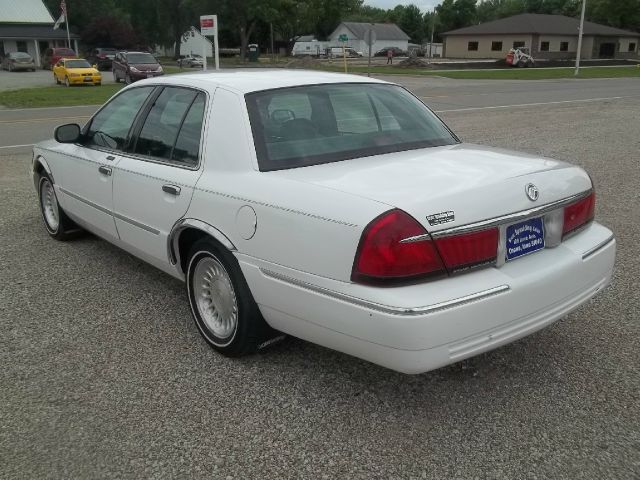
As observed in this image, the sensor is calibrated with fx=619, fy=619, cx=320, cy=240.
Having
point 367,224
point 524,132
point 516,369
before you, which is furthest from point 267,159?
point 524,132

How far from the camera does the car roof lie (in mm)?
3717

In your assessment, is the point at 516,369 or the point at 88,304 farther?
the point at 88,304

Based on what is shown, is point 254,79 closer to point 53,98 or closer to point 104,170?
point 104,170

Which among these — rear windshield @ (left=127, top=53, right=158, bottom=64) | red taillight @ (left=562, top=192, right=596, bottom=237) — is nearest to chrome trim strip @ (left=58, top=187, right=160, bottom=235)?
red taillight @ (left=562, top=192, right=596, bottom=237)

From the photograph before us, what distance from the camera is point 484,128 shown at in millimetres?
13883

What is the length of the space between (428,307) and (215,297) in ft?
4.99

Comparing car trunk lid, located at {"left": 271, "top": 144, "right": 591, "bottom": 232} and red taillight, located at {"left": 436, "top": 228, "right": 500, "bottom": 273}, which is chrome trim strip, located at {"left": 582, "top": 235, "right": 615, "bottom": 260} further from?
red taillight, located at {"left": 436, "top": 228, "right": 500, "bottom": 273}

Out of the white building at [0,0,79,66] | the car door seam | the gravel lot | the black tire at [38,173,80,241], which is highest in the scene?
the white building at [0,0,79,66]

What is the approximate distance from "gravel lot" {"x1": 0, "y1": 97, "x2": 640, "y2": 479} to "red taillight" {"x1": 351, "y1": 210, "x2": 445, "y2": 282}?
0.81 m

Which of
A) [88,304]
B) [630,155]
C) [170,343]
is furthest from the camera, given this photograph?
[630,155]

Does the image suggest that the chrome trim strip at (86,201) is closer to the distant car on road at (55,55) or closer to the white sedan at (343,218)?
the white sedan at (343,218)

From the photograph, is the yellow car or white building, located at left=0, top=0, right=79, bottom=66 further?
white building, located at left=0, top=0, right=79, bottom=66

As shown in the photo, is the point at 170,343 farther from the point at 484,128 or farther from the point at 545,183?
the point at 484,128

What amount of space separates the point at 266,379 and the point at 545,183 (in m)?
1.80
